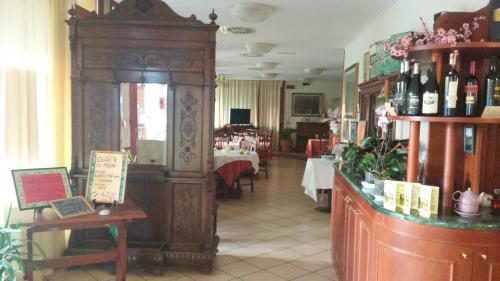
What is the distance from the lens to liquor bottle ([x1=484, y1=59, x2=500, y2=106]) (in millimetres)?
2008

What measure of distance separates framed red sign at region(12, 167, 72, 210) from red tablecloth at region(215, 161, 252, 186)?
3382 mm

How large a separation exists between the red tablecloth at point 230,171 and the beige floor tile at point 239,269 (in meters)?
2.49

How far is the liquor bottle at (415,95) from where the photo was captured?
6.98ft

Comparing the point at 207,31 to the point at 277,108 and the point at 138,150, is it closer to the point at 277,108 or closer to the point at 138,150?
the point at 138,150

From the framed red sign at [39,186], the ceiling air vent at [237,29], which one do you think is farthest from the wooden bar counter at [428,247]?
the ceiling air vent at [237,29]

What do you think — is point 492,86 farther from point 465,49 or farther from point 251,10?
point 251,10

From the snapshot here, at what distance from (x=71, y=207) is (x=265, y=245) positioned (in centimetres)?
214

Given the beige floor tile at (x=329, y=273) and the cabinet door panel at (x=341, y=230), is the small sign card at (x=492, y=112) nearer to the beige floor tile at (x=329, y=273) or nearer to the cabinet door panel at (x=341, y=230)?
the cabinet door panel at (x=341, y=230)

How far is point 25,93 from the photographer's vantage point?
2.84 m

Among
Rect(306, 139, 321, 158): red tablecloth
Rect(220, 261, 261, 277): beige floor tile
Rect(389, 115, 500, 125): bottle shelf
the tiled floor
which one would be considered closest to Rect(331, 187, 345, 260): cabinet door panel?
the tiled floor

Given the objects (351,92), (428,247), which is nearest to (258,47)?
(351,92)

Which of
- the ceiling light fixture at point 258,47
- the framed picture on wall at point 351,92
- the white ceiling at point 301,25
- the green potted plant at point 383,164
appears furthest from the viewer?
the ceiling light fixture at point 258,47

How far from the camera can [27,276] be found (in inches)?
100

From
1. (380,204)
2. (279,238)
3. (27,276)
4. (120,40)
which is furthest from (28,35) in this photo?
(279,238)
